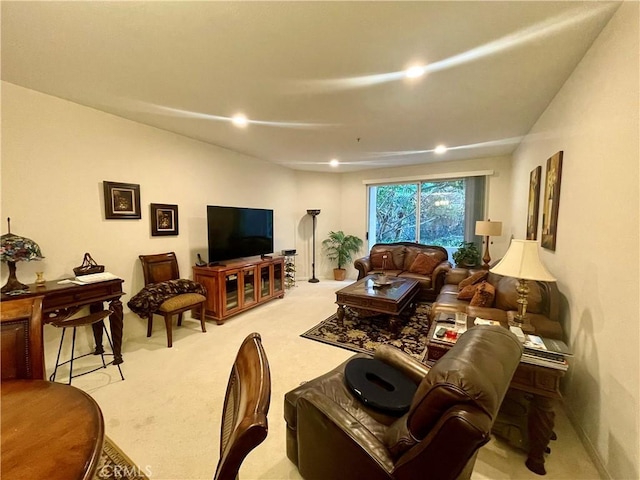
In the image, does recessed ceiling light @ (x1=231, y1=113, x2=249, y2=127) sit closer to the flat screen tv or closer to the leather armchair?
the flat screen tv

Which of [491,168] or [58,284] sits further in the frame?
[491,168]

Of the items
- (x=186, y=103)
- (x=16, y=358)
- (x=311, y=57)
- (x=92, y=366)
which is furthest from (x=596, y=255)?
(x=92, y=366)

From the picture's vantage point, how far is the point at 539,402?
Answer: 152cm

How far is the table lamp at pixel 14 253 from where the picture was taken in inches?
81.7

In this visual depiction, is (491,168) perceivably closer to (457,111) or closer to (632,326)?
(457,111)

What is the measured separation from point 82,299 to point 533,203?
15.4ft

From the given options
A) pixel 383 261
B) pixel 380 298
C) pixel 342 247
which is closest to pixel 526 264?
pixel 380 298

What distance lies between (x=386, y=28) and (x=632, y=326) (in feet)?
6.80

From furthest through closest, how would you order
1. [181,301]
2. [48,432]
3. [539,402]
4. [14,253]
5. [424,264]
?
1. [424,264]
2. [181,301]
3. [14,253]
4. [539,402]
5. [48,432]

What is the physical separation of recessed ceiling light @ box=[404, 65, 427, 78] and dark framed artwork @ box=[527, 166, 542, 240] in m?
1.88

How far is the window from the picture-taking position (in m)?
5.14

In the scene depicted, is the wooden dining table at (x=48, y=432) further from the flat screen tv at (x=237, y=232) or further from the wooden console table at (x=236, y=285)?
Answer: the flat screen tv at (x=237, y=232)

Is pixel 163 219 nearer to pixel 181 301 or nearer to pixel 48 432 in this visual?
pixel 181 301

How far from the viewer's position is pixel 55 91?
2.39 metres
